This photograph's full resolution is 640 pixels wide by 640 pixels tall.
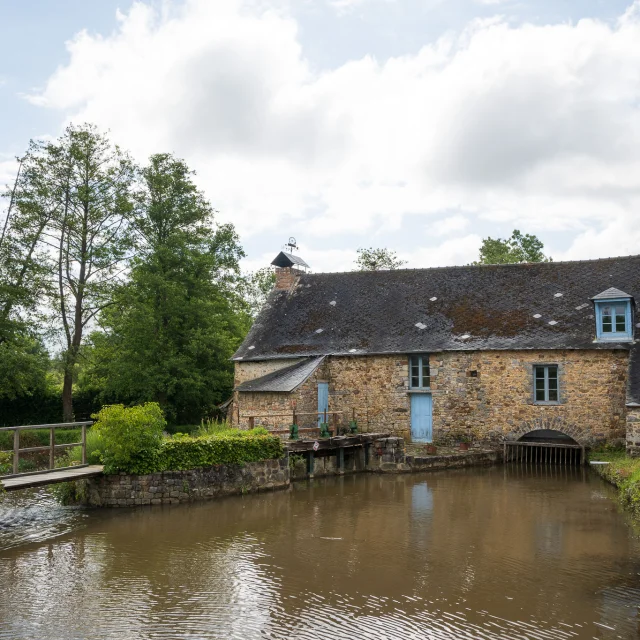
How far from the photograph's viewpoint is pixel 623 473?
15.4 meters

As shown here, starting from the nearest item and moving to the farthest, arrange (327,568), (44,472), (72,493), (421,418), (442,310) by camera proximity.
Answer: (327,568)
(44,472)
(72,493)
(421,418)
(442,310)

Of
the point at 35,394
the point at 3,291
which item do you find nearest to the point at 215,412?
the point at 35,394

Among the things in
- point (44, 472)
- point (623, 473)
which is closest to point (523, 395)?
point (623, 473)

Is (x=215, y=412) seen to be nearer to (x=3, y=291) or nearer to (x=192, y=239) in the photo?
(x=192, y=239)

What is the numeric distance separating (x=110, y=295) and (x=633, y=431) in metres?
19.0

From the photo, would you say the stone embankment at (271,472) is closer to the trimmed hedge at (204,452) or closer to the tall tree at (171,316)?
the trimmed hedge at (204,452)

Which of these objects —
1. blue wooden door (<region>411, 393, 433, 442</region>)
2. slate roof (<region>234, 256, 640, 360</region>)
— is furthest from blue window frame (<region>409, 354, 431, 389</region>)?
slate roof (<region>234, 256, 640, 360</region>)

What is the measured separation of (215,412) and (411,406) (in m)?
9.21

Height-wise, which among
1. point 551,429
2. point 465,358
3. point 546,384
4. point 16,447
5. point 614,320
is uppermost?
point 614,320

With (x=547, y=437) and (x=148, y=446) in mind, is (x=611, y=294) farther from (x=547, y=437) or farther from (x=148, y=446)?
(x=148, y=446)

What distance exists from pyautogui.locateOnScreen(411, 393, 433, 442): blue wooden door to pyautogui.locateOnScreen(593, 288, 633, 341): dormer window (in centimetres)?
551

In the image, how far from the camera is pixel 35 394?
25.5 m

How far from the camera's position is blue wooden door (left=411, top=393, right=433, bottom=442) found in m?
21.7

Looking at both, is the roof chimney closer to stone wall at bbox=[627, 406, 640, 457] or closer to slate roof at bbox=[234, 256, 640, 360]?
slate roof at bbox=[234, 256, 640, 360]
